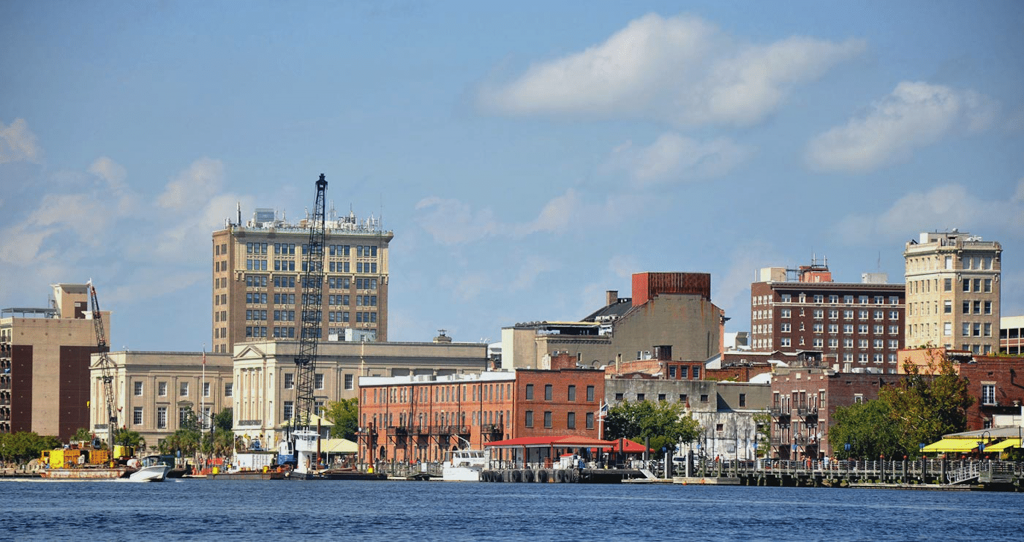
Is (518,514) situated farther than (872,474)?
No

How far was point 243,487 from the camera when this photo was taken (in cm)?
19950

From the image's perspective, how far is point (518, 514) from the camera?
13938 cm

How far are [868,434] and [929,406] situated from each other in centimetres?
616

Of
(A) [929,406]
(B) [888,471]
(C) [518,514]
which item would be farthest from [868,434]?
(C) [518,514]

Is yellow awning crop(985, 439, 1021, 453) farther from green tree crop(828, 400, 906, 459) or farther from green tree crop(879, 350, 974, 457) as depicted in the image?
green tree crop(828, 400, 906, 459)

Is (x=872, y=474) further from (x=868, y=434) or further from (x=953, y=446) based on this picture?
(x=953, y=446)

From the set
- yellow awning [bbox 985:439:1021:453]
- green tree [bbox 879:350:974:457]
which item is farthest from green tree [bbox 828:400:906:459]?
yellow awning [bbox 985:439:1021:453]

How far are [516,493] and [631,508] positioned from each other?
2759 centimetres

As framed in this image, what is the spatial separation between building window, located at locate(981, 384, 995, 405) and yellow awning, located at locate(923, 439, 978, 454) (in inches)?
690

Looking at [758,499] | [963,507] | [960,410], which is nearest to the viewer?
[963,507]

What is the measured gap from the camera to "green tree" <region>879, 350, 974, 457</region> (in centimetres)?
18550

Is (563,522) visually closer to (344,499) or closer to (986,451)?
(344,499)

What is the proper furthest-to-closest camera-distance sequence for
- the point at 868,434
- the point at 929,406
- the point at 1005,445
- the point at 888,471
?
the point at 929,406 → the point at 868,434 → the point at 888,471 → the point at 1005,445

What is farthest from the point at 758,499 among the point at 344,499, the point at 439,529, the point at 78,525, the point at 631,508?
the point at 78,525
